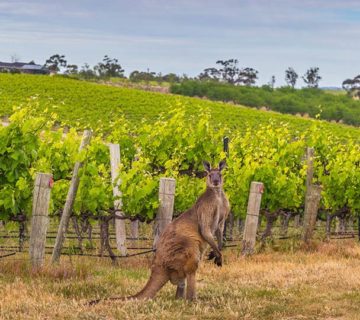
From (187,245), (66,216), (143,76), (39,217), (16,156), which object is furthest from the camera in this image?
(143,76)

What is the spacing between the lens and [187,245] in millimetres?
8938

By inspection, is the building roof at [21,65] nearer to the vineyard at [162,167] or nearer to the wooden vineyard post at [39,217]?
the vineyard at [162,167]

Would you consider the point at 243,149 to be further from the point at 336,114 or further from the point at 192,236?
the point at 336,114

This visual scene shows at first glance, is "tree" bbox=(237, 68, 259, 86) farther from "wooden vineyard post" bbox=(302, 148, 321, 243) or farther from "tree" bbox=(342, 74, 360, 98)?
"wooden vineyard post" bbox=(302, 148, 321, 243)

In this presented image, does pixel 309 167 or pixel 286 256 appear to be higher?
pixel 309 167

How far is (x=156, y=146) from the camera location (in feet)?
53.0

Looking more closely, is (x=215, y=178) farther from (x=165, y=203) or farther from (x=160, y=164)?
(x=160, y=164)

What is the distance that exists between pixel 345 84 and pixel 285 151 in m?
158

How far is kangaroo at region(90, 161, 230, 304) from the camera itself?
8875 millimetres

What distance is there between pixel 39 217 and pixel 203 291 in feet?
8.88

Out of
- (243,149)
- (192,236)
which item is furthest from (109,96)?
(192,236)

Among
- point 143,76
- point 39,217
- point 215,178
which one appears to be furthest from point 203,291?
point 143,76

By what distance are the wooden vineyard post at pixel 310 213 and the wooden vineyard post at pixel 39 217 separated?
6578 millimetres

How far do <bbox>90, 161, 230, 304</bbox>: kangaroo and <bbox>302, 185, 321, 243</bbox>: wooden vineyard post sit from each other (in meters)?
6.52
